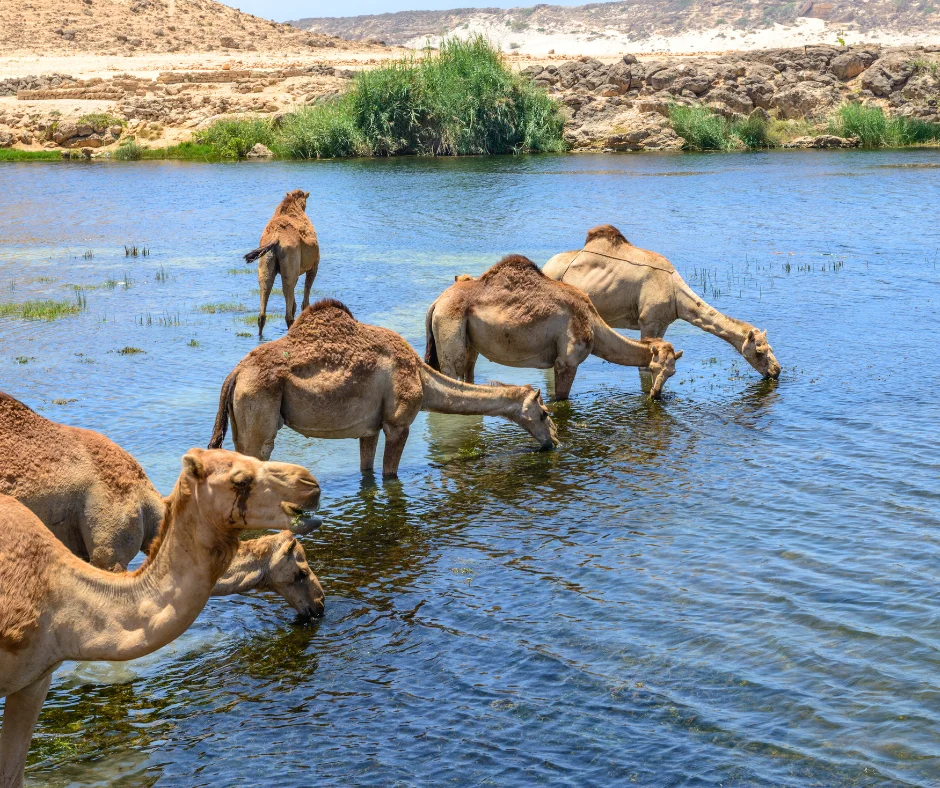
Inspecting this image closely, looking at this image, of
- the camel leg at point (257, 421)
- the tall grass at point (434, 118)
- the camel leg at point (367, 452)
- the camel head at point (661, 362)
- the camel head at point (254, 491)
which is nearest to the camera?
the camel head at point (254, 491)

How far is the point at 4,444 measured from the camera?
6.31 metres

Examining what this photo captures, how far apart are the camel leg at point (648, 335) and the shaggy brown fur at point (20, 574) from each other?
8.76 metres

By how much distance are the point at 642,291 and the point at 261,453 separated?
5.86 meters

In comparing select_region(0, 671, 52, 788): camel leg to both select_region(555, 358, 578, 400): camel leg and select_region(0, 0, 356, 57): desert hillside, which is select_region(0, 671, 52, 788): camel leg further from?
select_region(0, 0, 356, 57): desert hillside

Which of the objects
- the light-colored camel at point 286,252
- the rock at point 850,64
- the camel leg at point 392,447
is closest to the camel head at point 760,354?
the camel leg at point 392,447

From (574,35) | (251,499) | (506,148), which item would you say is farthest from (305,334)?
(574,35)

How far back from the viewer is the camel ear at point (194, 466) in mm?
4770

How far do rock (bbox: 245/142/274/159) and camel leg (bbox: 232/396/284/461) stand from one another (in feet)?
124

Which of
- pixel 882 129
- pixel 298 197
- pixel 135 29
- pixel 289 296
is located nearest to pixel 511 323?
pixel 289 296

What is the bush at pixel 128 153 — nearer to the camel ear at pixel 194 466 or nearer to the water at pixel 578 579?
the water at pixel 578 579

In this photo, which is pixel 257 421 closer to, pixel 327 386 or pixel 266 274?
pixel 327 386

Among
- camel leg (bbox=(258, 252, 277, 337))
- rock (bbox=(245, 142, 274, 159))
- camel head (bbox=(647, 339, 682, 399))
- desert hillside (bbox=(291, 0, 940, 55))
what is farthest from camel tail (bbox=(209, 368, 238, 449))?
desert hillside (bbox=(291, 0, 940, 55))

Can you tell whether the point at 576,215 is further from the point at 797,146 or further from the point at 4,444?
the point at 4,444

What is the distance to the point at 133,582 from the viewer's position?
197 inches
